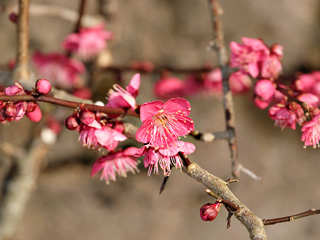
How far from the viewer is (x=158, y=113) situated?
0.84 metres

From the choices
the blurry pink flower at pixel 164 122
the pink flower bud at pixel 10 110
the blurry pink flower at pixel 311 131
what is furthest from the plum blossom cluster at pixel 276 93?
the pink flower bud at pixel 10 110

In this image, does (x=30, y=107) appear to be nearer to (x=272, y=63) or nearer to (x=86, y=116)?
(x=86, y=116)

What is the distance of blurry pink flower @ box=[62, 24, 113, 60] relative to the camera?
1484 mm

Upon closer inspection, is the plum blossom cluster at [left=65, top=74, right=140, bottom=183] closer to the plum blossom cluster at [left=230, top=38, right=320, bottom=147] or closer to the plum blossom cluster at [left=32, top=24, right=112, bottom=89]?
the plum blossom cluster at [left=230, top=38, right=320, bottom=147]

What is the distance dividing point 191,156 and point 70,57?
85cm

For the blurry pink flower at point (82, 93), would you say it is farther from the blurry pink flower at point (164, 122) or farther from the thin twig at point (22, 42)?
the blurry pink flower at point (164, 122)

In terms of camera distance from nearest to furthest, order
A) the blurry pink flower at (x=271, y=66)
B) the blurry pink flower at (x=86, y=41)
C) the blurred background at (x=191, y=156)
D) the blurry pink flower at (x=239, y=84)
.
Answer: the blurry pink flower at (x=271, y=66) → the blurry pink flower at (x=86, y=41) → the blurry pink flower at (x=239, y=84) → the blurred background at (x=191, y=156)

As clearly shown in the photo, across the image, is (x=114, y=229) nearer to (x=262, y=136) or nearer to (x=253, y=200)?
(x=253, y=200)

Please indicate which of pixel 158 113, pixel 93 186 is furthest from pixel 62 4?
pixel 158 113

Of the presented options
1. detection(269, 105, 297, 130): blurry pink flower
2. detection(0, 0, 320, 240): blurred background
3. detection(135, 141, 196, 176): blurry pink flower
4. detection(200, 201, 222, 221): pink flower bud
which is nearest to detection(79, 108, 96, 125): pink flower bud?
detection(135, 141, 196, 176): blurry pink flower

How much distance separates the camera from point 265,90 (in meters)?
0.95

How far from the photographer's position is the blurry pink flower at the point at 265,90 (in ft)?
3.11

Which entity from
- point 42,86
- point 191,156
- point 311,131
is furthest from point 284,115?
point 191,156

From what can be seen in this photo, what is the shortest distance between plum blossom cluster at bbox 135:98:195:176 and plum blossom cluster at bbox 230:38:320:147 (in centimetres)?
22
